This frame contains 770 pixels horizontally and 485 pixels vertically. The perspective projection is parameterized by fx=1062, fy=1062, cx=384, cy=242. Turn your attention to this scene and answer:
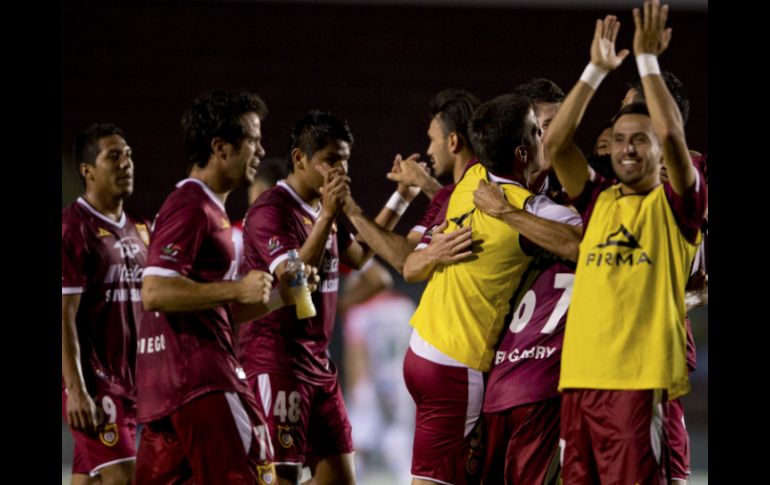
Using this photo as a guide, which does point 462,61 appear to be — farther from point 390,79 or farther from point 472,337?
point 472,337

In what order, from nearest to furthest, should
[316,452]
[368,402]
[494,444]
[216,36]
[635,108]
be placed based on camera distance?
1. [635,108]
2. [494,444]
3. [316,452]
4. [368,402]
5. [216,36]

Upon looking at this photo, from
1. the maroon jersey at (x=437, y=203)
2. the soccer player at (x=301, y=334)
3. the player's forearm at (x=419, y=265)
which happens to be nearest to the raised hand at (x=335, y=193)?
the soccer player at (x=301, y=334)

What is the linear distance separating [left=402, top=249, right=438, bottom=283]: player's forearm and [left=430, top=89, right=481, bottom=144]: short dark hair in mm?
→ 821

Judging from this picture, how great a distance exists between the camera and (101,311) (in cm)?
562

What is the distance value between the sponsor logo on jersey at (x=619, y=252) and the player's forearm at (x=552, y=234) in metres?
0.19

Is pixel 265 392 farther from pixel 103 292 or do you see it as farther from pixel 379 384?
pixel 379 384

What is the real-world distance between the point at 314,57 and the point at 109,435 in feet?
16.1

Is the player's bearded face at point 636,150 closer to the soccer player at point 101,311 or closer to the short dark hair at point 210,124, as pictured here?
the short dark hair at point 210,124

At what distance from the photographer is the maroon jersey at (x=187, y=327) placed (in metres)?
4.13

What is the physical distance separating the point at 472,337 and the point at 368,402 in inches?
168

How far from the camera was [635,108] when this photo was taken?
3.76 meters

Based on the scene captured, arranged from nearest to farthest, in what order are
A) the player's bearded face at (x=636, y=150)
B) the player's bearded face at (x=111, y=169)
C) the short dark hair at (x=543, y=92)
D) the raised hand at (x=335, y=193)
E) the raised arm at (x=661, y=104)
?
the raised arm at (x=661, y=104) < the player's bearded face at (x=636, y=150) < the raised hand at (x=335, y=193) < the short dark hair at (x=543, y=92) < the player's bearded face at (x=111, y=169)

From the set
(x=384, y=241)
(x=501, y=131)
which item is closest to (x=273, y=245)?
(x=384, y=241)

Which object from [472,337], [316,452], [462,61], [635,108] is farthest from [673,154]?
[462,61]
